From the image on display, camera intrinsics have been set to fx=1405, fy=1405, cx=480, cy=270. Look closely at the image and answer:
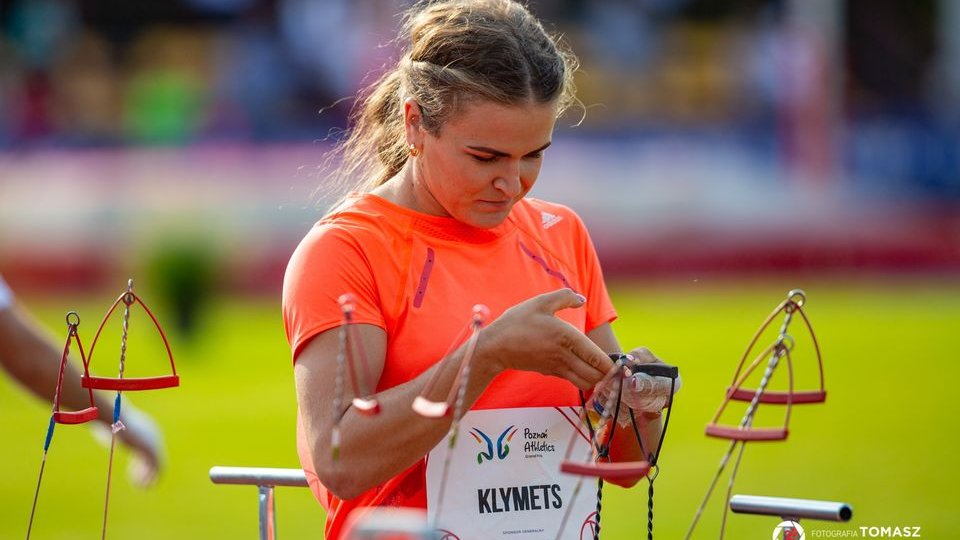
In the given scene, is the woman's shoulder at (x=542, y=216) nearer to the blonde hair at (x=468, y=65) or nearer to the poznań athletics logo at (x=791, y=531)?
the blonde hair at (x=468, y=65)

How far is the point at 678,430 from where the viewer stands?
10.0 metres

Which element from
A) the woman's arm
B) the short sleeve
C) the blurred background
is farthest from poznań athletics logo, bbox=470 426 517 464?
the blurred background

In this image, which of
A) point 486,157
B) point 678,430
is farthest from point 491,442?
point 678,430

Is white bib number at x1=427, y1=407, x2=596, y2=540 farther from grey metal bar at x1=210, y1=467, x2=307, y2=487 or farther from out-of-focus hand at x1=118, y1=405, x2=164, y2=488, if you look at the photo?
out-of-focus hand at x1=118, y1=405, x2=164, y2=488

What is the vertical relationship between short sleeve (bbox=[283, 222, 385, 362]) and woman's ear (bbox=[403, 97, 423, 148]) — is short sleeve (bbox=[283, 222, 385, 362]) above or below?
below

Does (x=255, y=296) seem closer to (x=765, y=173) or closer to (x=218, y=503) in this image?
(x=765, y=173)

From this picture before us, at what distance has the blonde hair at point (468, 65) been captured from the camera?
2.65 metres

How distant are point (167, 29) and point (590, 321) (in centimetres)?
1930

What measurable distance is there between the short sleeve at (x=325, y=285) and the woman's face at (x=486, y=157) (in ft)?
0.72

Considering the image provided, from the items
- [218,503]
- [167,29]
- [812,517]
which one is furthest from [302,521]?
[167,29]

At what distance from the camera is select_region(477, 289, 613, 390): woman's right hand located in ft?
7.80

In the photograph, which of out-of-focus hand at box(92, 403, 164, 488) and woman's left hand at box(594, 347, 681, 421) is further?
out-of-focus hand at box(92, 403, 164, 488)

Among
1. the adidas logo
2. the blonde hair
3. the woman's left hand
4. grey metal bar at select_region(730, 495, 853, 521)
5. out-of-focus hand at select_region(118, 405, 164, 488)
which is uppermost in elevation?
the blonde hair

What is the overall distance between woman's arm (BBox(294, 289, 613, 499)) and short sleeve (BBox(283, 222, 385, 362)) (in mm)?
31
